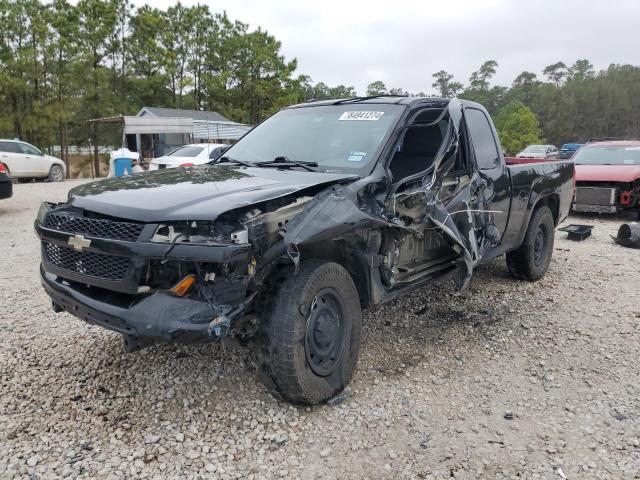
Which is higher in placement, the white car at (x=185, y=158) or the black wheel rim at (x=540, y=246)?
the white car at (x=185, y=158)

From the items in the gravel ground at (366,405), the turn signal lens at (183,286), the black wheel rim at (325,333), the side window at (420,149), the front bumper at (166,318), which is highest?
the side window at (420,149)

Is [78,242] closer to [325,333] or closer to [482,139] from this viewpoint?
[325,333]

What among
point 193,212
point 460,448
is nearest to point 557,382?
point 460,448

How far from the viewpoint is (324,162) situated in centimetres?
376

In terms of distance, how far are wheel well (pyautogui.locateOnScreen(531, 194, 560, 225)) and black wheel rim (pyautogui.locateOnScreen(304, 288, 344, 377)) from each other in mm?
3519

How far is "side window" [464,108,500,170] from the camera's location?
4727mm

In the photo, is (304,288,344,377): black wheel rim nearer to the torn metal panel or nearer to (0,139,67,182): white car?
the torn metal panel

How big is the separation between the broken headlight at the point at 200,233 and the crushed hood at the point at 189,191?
63mm

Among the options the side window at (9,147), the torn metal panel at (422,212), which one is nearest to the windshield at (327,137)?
the torn metal panel at (422,212)

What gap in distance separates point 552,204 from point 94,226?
5.21m

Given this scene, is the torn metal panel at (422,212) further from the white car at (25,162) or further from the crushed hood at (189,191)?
the white car at (25,162)

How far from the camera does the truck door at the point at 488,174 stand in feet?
15.0

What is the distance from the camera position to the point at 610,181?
997 centimetres

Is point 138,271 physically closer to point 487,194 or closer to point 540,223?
point 487,194
